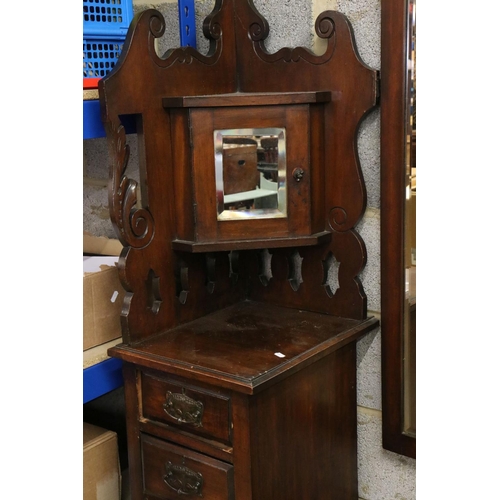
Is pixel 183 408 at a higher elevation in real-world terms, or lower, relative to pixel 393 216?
lower

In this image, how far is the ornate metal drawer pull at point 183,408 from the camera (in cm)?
129

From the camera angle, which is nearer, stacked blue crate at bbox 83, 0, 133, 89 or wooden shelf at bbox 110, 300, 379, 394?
wooden shelf at bbox 110, 300, 379, 394

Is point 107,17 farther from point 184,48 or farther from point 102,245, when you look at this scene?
point 102,245

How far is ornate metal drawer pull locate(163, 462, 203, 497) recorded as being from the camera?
4.30ft

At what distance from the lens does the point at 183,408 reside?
1.31 m

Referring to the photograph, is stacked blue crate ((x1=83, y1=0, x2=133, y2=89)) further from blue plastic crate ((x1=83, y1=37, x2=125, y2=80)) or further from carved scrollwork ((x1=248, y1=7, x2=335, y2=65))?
carved scrollwork ((x1=248, y1=7, x2=335, y2=65))

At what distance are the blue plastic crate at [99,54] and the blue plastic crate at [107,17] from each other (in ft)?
0.06

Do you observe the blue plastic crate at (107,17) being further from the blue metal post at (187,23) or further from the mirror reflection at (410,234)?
the mirror reflection at (410,234)

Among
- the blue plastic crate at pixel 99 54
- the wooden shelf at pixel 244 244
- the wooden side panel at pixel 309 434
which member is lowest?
the wooden side panel at pixel 309 434

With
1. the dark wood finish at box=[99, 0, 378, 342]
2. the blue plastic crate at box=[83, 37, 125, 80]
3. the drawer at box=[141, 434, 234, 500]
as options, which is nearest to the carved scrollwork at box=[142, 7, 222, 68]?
the dark wood finish at box=[99, 0, 378, 342]

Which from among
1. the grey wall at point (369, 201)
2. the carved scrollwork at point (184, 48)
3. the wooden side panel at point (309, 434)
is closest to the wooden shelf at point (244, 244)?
the grey wall at point (369, 201)

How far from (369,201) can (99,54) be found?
2.19 feet

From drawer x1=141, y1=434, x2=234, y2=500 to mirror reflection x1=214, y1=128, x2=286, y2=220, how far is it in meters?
0.49

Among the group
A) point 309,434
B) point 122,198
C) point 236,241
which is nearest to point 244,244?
point 236,241
